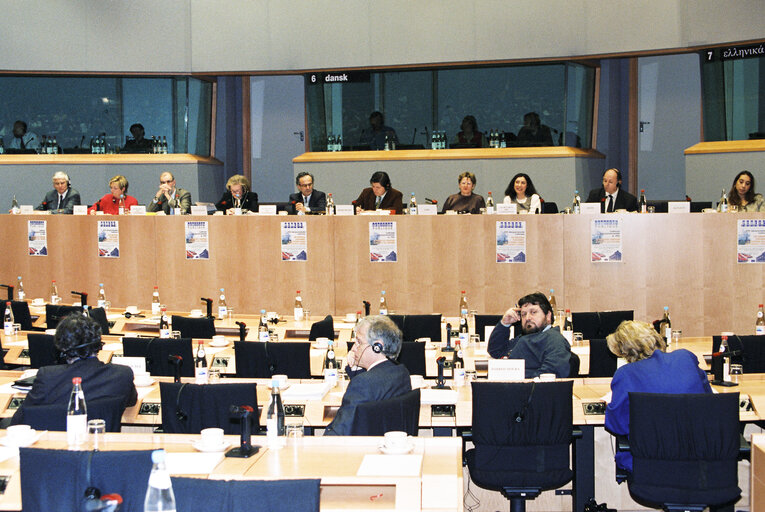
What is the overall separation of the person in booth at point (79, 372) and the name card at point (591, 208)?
438cm

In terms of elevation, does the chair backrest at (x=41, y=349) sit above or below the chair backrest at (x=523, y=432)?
above

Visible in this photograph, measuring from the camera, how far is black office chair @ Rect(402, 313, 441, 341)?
6711mm

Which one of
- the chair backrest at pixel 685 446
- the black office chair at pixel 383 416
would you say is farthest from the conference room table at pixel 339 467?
the chair backrest at pixel 685 446

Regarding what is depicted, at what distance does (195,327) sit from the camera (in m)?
6.86

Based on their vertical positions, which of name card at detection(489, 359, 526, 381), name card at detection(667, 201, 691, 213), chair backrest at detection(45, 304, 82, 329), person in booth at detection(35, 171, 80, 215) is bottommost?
name card at detection(489, 359, 526, 381)

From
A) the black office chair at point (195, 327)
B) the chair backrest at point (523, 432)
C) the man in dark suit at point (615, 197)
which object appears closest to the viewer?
the chair backrest at point (523, 432)

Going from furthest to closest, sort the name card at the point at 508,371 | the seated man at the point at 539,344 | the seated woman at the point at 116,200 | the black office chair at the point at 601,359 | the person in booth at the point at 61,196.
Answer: the person in booth at the point at 61,196 < the seated woman at the point at 116,200 < the black office chair at the point at 601,359 < the seated man at the point at 539,344 < the name card at the point at 508,371

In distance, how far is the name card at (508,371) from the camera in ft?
16.3

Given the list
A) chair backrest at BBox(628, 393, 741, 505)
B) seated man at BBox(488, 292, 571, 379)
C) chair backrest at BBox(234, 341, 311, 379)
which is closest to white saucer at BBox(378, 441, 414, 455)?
chair backrest at BBox(628, 393, 741, 505)

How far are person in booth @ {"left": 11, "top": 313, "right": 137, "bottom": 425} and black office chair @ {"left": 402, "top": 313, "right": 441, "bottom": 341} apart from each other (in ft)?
8.49

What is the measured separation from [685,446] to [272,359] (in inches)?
107

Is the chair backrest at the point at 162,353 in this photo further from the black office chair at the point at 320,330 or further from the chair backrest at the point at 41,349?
the black office chair at the point at 320,330

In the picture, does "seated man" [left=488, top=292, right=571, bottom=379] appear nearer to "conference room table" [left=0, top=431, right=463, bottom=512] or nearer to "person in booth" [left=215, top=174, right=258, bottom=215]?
"conference room table" [left=0, top=431, right=463, bottom=512]

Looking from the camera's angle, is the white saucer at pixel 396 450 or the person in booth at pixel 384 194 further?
the person in booth at pixel 384 194
